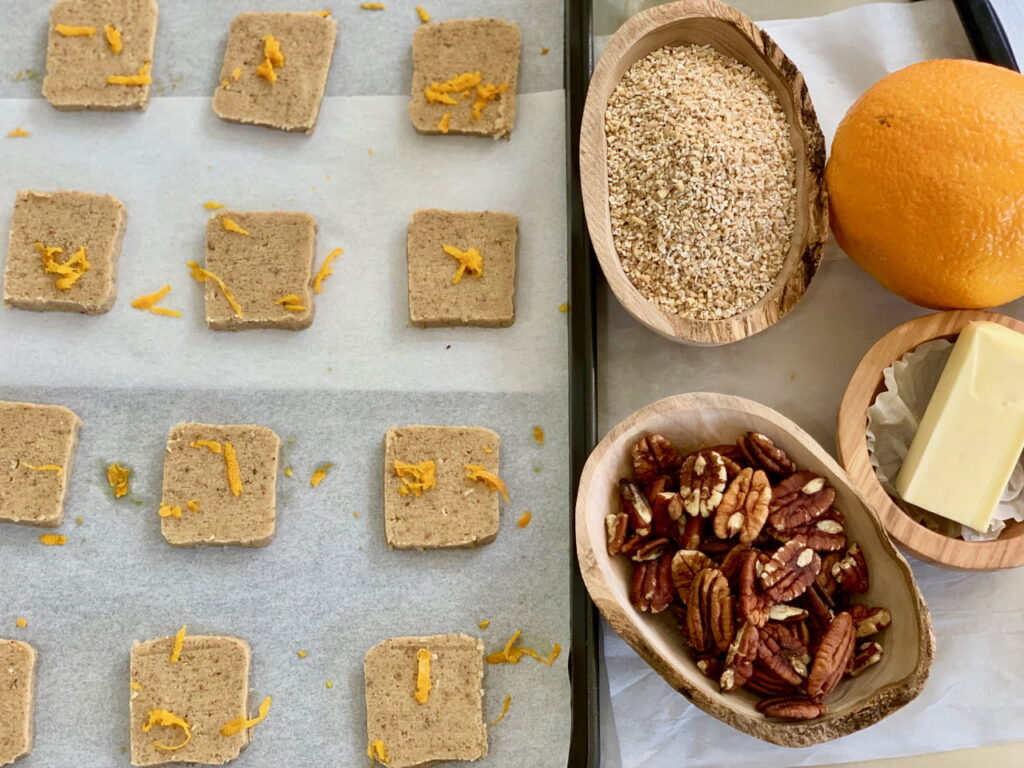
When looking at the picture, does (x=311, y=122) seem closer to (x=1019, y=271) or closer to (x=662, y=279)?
(x=662, y=279)

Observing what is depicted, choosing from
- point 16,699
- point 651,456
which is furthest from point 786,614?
point 16,699

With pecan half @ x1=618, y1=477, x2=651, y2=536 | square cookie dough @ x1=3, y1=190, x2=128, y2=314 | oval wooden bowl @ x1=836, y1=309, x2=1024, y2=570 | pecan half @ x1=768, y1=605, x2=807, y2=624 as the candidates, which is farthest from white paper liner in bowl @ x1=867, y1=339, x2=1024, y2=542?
square cookie dough @ x1=3, y1=190, x2=128, y2=314

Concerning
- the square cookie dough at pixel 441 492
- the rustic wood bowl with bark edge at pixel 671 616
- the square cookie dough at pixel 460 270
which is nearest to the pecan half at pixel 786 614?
the rustic wood bowl with bark edge at pixel 671 616

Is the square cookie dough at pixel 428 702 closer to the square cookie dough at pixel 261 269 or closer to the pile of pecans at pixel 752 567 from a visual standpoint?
the pile of pecans at pixel 752 567

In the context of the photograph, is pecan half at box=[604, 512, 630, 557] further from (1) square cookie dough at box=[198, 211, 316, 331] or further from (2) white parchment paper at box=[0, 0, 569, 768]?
(1) square cookie dough at box=[198, 211, 316, 331]

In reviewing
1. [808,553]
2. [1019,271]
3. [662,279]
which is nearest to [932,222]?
[1019,271]

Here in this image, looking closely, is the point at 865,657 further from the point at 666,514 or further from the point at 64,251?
the point at 64,251
